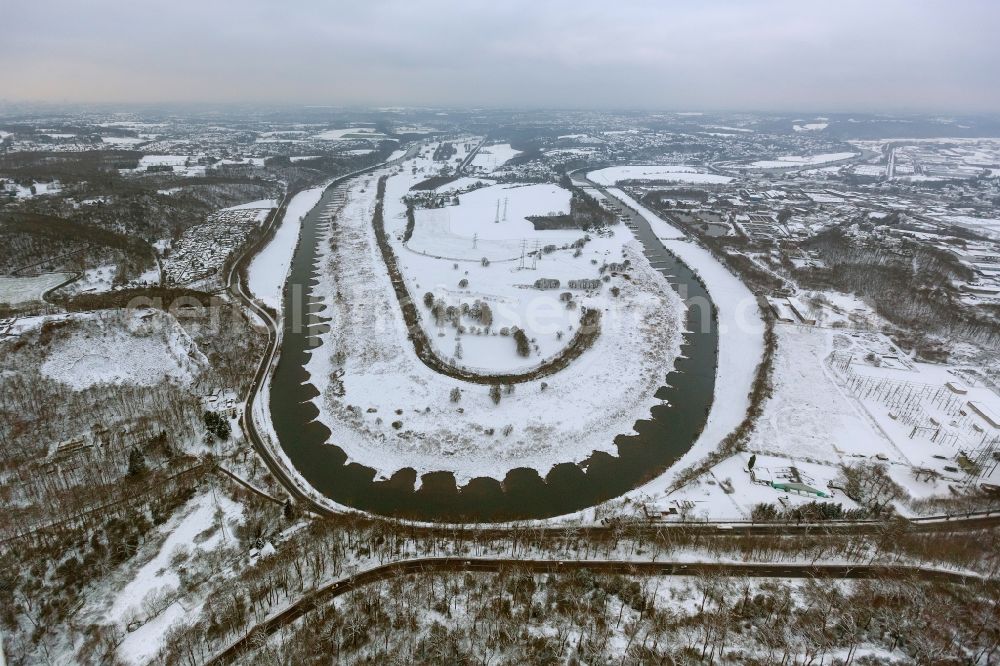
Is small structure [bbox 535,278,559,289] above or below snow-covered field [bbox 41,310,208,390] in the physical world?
above

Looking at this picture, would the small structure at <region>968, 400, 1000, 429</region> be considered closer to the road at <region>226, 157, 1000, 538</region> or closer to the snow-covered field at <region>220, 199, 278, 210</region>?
the road at <region>226, 157, 1000, 538</region>

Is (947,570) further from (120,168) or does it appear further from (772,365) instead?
(120,168)

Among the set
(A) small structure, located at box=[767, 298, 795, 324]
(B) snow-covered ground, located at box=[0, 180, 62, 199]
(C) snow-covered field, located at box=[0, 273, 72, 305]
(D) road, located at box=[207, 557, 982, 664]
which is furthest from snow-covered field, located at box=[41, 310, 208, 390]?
(B) snow-covered ground, located at box=[0, 180, 62, 199]

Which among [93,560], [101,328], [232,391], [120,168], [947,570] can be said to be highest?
[120,168]

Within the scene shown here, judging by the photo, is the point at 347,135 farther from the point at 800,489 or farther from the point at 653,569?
the point at 653,569

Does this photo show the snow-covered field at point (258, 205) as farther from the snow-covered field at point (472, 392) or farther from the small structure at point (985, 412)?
the small structure at point (985, 412)

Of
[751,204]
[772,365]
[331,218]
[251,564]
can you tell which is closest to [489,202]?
[331,218]
